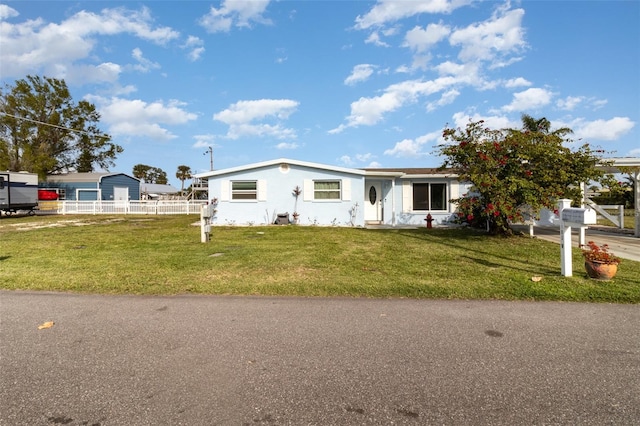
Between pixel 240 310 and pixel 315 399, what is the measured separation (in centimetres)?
215

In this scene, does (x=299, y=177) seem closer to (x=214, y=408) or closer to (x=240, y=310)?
(x=240, y=310)

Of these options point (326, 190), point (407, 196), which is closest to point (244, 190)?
point (326, 190)

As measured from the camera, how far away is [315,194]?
632 inches

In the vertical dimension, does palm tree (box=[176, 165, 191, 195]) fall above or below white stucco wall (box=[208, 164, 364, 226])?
above

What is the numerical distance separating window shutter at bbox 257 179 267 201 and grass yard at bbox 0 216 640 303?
16.7ft

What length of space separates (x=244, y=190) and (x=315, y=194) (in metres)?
3.30

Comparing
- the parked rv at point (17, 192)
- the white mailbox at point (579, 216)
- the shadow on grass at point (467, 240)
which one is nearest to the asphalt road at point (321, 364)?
the white mailbox at point (579, 216)

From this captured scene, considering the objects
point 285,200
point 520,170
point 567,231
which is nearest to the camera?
point 567,231

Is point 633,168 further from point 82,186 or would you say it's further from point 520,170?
point 82,186

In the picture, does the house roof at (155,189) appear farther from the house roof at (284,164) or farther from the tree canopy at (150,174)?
the house roof at (284,164)

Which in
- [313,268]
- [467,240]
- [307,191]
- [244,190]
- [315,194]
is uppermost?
[244,190]

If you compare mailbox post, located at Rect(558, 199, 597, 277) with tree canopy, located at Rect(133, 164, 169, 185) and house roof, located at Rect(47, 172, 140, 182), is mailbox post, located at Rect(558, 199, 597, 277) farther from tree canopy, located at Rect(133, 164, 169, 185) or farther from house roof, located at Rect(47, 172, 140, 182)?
tree canopy, located at Rect(133, 164, 169, 185)

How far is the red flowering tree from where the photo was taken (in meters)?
9.47

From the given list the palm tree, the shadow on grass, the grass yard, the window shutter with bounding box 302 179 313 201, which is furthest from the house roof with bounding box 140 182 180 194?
the shadow on grass
